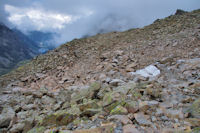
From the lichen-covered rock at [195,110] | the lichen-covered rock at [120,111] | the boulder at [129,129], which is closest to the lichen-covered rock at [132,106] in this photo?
the lichen-covered rock at [120,111]

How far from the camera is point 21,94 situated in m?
8.45

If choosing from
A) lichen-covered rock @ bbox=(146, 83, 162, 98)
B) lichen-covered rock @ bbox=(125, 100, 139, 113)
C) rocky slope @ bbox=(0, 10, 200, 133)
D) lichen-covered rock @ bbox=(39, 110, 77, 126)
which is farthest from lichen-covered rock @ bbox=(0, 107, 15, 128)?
lichen-covered rock @ bbox=(146, 83, 162, 98)

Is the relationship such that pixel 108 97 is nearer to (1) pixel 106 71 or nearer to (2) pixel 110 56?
(1) pixel 106 71

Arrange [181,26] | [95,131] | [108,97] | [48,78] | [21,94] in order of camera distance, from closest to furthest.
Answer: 1. [95,131]
2. [108,97]
3. [21,94]
4. [48,78]
5. [181,26]

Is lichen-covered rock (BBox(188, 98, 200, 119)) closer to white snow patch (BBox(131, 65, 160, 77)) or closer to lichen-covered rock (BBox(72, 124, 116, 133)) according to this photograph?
lichen-covered rock (BBox(72, 124, 116, 133))

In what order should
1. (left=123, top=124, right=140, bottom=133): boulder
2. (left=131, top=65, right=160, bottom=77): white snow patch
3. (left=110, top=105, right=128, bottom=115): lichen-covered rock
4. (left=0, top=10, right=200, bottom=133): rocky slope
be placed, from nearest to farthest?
1. (left=123, top=124, right=140, bottom=133): boulder
2. (left=0, top=10, right=200, bottom=133): rocky slope
3. (left=110, top=105, right=128, bottom=115): lichen-covered rock
4. (left=131, top=65, right=160, bottom=77): white snow patch

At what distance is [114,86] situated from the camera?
23.7 feet

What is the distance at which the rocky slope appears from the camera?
3.91 meters

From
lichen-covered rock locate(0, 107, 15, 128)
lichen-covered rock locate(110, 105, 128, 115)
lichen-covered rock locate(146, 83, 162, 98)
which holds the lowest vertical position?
lichen-covered rock locate(0, 107, 15, 128)

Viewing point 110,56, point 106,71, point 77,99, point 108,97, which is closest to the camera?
point 108,97

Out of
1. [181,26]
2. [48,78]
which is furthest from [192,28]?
[48,78]

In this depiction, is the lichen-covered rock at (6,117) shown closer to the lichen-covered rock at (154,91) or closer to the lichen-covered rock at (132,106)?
the lichen-covered rock at (132,106)

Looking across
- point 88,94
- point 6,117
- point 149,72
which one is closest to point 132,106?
point 88,94

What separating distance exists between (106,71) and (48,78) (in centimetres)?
563
